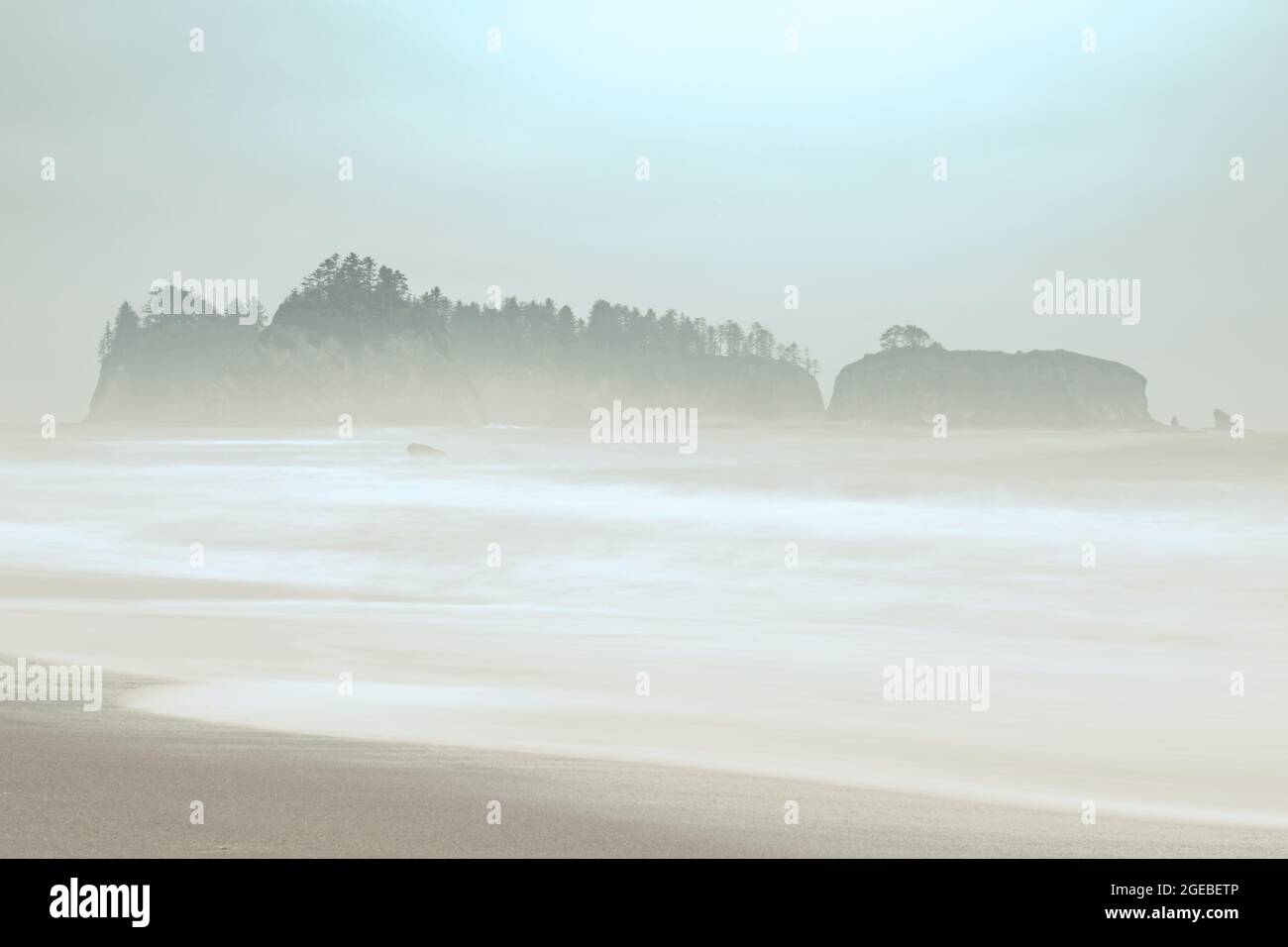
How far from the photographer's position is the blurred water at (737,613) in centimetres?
1131

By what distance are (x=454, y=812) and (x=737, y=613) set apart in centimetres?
1806

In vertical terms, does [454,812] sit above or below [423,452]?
below

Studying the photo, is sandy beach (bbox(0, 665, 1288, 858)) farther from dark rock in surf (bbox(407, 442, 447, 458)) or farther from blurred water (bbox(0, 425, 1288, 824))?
dark rock in surf (bbox(407, 442, 447, 458))

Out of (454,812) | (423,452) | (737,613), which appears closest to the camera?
(454,812)

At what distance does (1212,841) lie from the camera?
7.92 meters

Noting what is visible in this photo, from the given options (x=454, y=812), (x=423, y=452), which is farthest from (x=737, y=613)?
(x=423, y=452)

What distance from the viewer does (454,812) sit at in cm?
783

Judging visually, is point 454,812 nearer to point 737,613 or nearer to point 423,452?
point 737,613

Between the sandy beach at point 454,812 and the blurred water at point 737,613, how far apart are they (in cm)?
86

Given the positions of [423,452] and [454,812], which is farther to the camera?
[423,452]

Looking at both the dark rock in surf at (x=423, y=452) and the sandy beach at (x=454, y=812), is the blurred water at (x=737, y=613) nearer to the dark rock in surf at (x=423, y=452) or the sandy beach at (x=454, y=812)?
the sandy beach at (x=454, y=812)
